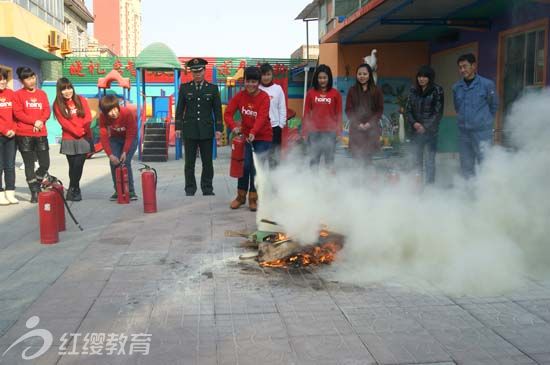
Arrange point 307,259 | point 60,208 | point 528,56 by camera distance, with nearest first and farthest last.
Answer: point 307,259, point 60,208, point 528,56

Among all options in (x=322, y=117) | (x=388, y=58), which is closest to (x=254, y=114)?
(x=322, y=117)

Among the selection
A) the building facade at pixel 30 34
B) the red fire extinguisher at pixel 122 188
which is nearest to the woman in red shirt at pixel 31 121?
the red fire extinguisher at pixel 122 188

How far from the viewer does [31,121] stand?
24.0ft

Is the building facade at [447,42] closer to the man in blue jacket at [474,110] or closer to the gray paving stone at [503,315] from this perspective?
the man in blue jacket at [474,110]

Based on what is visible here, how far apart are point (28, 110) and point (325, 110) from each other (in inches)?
161

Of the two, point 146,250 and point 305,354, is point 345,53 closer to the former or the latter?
point 146,250

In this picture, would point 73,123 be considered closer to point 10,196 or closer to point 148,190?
point 10,196

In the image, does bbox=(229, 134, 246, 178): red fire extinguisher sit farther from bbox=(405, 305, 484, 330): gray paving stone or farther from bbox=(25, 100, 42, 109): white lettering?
bbox=(405, 305, 484, 330): gray paving stone

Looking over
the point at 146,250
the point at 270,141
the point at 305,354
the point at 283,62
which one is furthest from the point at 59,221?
the point at 283,62

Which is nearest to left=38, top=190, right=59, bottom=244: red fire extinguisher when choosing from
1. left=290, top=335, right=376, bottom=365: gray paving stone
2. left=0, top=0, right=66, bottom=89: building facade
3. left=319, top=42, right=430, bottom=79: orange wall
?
left=290, top=335, right=376, bottom=365: gray paving stone

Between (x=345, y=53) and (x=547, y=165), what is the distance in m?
12.9

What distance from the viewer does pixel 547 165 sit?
4.31 m

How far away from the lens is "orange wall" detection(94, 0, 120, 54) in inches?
2247

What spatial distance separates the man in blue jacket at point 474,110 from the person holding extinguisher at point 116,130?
4.35m
